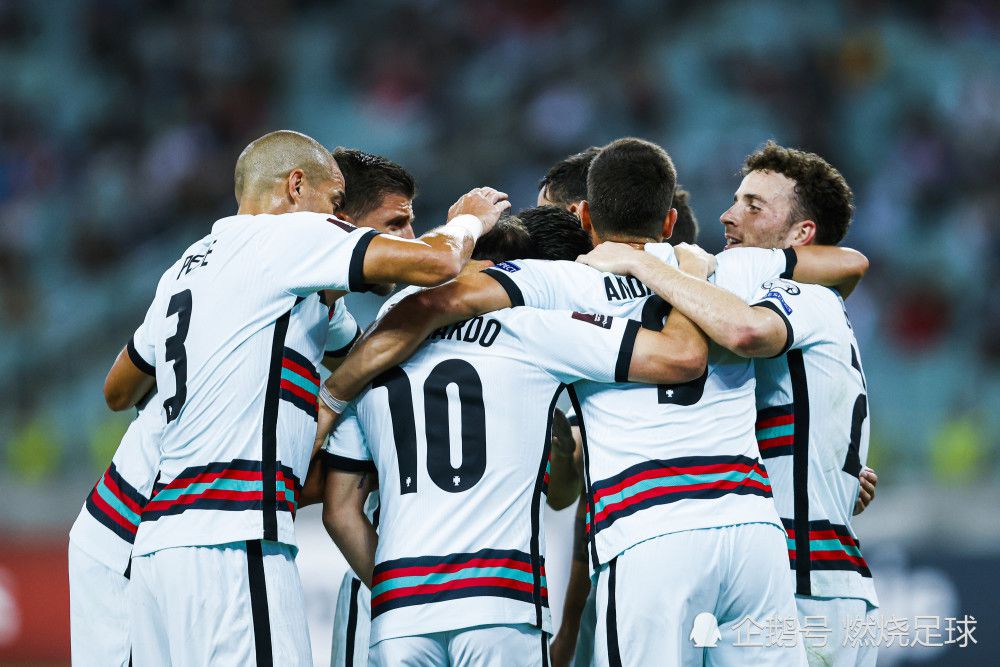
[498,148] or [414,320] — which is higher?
[498,148]

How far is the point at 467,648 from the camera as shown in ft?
12.3

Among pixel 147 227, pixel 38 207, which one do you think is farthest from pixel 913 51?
pixel 38 207

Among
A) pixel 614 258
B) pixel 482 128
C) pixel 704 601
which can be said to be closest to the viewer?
pixel 704 601

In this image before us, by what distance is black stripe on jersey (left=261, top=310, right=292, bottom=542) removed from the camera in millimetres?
Answer: 3828

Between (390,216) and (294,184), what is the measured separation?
61 cm

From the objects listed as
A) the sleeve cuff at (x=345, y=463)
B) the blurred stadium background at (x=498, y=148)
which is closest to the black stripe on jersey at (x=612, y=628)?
the sleeve cuff at (x=345, y=463)

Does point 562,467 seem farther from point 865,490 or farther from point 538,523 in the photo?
point 865,490

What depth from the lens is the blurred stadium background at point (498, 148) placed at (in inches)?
388

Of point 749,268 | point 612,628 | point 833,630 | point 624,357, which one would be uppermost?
point 749,268

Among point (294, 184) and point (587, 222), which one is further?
point (587, 222)

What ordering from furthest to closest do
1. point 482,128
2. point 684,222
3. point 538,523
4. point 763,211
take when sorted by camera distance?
1. point 482,128
2. point 684,222
3. point 763,211
4. point 538,523

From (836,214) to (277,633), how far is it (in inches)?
107

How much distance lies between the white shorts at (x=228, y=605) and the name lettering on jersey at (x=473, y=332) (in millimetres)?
915

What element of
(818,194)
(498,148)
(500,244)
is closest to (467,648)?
(500,244)
